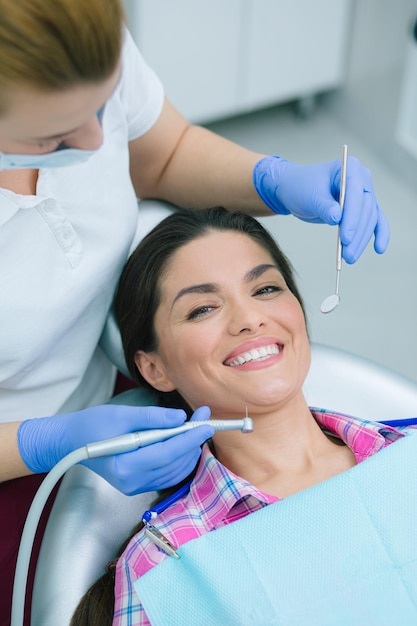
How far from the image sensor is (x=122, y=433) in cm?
126

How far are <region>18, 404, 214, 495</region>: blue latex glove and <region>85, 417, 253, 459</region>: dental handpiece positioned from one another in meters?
0.01

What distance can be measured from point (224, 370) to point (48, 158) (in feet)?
1.71

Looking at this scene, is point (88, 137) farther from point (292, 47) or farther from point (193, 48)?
point (292, 47)

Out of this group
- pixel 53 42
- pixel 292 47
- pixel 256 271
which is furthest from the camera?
pixel 292 47

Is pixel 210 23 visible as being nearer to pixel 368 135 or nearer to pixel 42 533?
pixel 368 135

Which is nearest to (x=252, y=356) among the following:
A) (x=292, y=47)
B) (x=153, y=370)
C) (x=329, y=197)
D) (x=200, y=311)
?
(x=200, y=311)

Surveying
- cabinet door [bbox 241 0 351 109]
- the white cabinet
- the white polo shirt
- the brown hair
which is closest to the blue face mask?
the brown hair

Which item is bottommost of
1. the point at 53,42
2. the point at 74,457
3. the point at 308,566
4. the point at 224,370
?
the point at 308,566

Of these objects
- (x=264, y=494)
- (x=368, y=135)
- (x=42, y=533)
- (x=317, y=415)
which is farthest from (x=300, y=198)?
(x=368, y=135)

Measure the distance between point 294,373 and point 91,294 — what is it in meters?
0.39

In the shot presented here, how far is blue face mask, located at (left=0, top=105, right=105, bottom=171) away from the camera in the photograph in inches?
41.2

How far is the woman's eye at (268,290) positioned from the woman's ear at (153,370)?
0.75 ft

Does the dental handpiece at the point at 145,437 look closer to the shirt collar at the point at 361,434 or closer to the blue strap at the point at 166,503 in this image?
the blue strap at the point at 166,503

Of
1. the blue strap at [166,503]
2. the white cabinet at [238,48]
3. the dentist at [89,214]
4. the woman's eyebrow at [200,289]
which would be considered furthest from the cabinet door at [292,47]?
the blue strap at [166,503]
